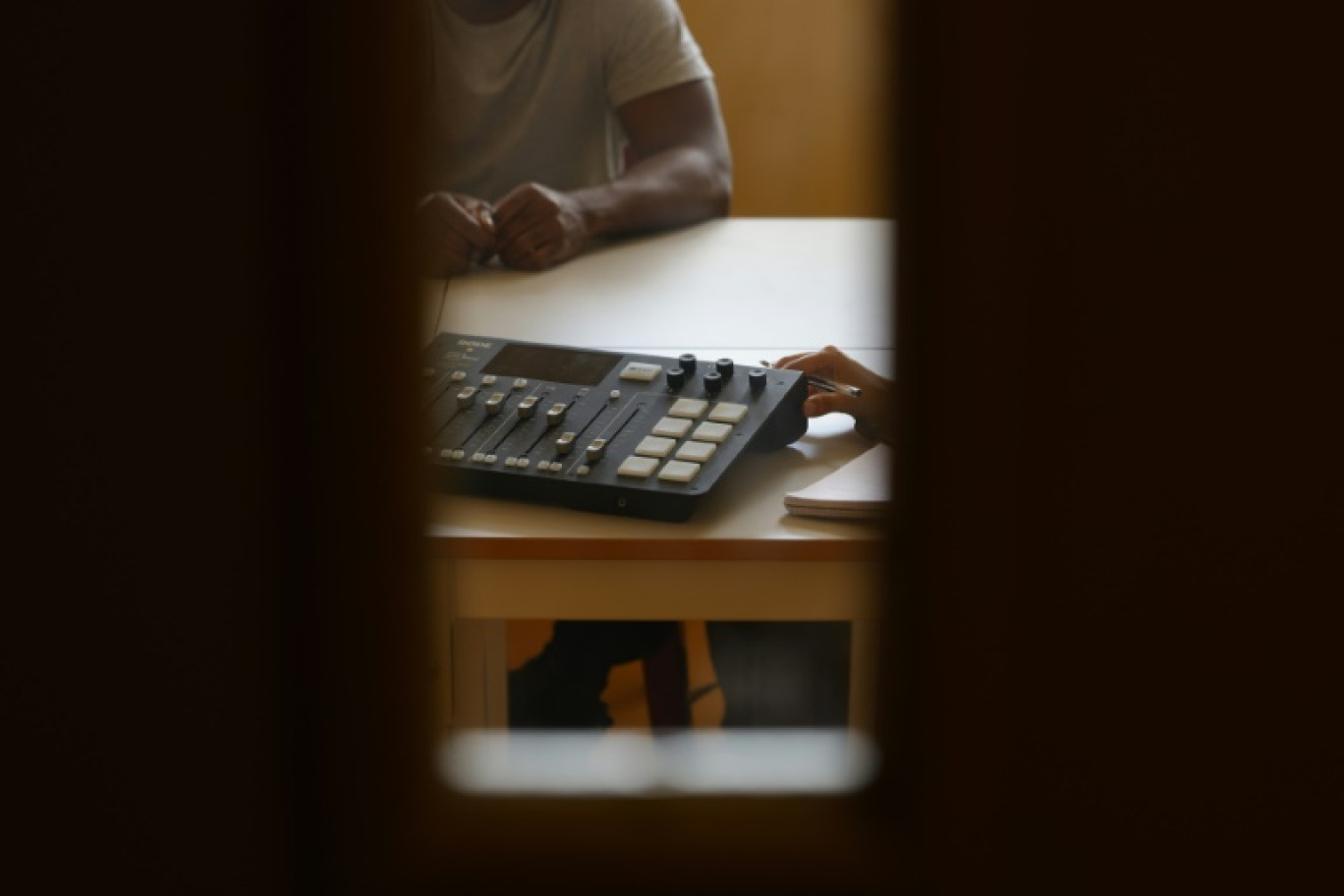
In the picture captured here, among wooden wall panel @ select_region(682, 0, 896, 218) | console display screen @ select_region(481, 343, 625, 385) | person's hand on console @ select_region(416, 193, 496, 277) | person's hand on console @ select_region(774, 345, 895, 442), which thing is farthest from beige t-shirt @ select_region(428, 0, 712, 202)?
wooden wall panel @ select_region(682, 0, 896, 218)

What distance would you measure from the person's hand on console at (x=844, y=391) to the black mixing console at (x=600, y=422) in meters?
0.02

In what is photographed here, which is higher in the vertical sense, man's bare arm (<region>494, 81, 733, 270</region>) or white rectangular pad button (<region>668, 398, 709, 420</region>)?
man's bare arm (<region>494, 81, 733, 270</region>)

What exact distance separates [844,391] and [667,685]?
838 mm

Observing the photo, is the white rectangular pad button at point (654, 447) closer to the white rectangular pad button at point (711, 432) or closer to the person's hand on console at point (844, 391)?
the white rectangular pad button at point (711, 432)

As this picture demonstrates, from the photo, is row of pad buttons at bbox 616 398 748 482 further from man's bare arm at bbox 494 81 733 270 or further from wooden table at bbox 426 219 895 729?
man's bare arm at bbox 494 81 733 270

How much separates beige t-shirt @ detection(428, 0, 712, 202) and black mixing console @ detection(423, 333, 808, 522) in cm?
82

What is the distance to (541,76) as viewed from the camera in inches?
81.5

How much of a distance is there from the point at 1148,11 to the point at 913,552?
0.11 metres

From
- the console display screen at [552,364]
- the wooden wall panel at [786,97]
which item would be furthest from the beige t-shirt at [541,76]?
the wooden wall panel at [786,97]

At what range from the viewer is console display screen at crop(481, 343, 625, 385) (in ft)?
4.12

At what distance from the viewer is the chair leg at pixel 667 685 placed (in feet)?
6.43

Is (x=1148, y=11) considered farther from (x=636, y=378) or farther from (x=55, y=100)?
(x=636, y=378)

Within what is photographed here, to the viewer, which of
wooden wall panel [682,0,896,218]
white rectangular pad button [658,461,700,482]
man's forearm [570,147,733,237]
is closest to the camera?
white rectangular pad button [658,461,700,482]

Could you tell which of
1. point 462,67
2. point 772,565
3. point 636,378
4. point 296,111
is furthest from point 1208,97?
point 462,67
